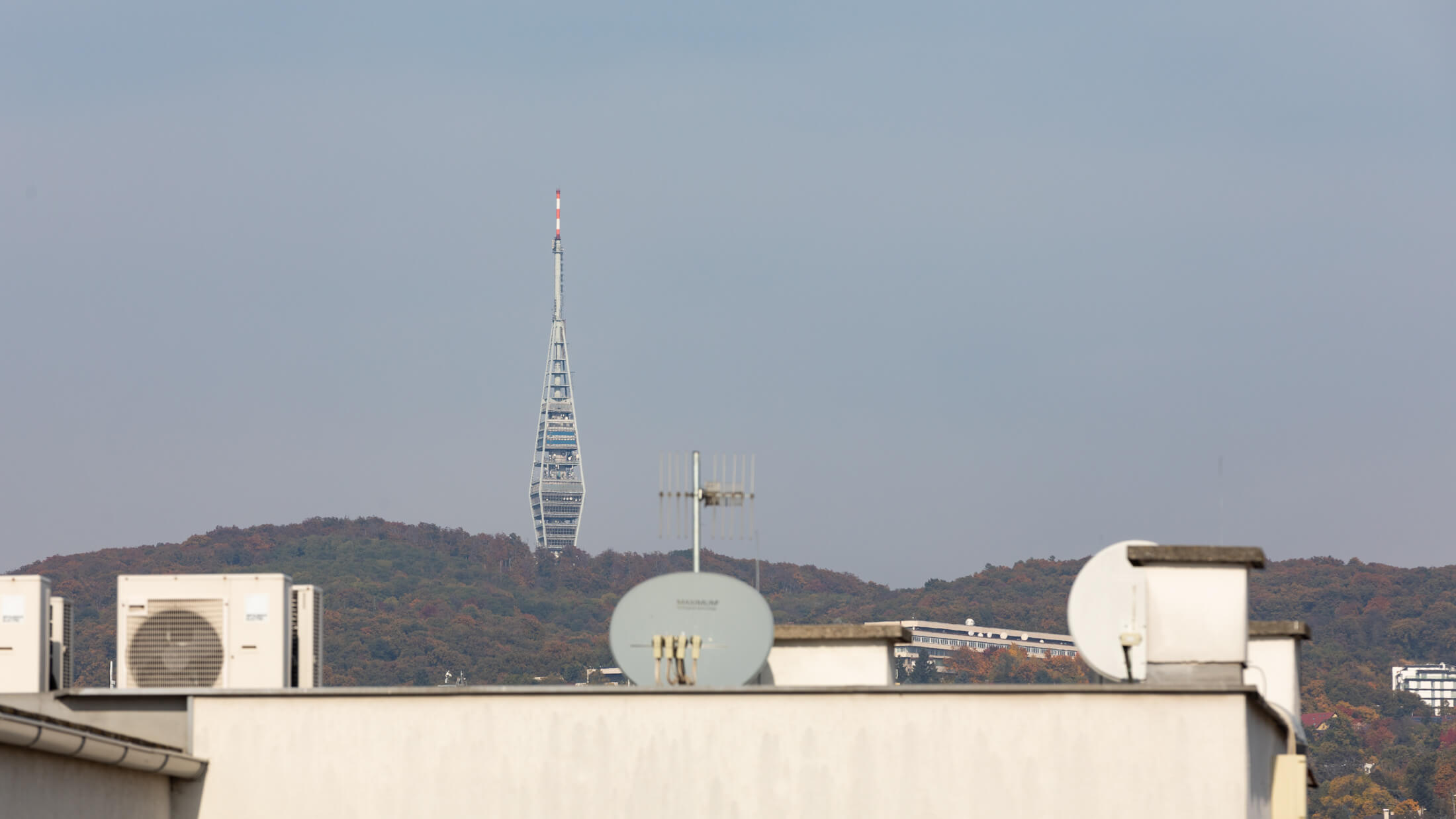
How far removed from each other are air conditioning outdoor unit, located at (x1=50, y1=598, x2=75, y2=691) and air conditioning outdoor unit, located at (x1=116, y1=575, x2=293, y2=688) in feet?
1.66

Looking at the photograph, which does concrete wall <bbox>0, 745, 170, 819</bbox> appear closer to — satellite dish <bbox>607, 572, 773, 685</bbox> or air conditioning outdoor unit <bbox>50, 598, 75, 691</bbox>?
air conditioning outdoor unit <bbox>50, 598, 75, 691</bbox>

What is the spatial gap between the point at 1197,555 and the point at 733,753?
444 cm

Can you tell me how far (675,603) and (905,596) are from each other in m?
178

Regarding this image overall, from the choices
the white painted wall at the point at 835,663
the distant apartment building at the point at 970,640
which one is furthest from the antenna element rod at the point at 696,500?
the distant apartment building at the point at 970,640

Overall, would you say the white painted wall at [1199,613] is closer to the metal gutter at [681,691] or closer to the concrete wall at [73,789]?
the metal gutter at [681,691]

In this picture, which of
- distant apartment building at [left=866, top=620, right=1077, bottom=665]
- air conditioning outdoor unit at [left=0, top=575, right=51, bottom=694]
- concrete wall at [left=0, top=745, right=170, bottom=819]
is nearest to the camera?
concrete wall at [left=0, top=745, right=170, bottom=819]

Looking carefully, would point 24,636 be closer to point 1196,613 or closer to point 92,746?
point 92,746

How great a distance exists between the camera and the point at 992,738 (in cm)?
1603

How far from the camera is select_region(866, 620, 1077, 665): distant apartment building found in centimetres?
12538

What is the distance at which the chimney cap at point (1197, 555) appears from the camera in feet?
52.3

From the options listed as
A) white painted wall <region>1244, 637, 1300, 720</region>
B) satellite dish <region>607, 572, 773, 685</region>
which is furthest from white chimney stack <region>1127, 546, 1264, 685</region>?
Answer: white painted wall <region>1244, 637, 1300, 720</region>

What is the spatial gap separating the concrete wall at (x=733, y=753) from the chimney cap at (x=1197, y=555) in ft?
3.79

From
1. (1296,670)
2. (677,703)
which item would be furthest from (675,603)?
(1296,670)

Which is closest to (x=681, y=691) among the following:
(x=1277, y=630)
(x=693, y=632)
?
(x=693, y=632)
